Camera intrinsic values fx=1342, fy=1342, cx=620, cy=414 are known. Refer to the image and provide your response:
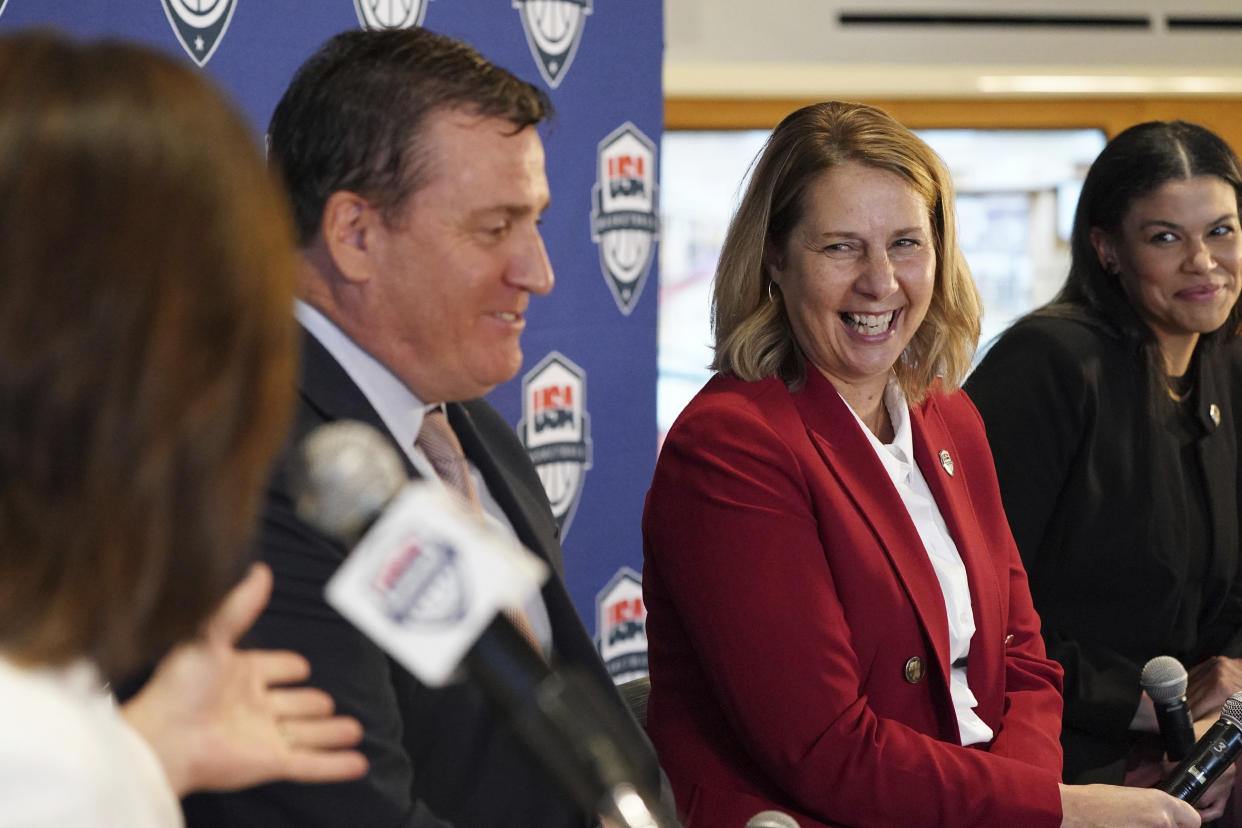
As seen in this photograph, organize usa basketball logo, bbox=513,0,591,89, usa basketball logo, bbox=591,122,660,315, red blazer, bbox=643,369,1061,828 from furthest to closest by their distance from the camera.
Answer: usa basketball logo, bbox=591,122,660,315
usa basketball logo, bbox=513,0,591,89
red blazer, bbox=643,369,1061,828

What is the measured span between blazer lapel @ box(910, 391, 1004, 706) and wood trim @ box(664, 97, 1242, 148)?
364 centimetres

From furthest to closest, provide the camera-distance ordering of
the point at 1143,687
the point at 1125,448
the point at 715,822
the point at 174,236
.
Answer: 1. the point at 1125,448
2. the point at 1143,687
3. the point at 715,822
4. the point at 174,236

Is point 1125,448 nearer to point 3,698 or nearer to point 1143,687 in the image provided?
point 1143,687

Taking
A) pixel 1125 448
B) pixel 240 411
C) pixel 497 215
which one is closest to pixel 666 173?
pixel 1125 448

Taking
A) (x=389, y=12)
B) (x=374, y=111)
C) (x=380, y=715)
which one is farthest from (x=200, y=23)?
(x=380, y=715)

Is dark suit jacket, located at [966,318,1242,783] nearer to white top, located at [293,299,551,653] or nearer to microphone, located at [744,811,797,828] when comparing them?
white top, located at [293,299,551,653]

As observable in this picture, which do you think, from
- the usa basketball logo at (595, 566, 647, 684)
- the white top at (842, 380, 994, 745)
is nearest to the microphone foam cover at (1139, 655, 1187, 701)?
the white top at (842, 380, 994, 745)

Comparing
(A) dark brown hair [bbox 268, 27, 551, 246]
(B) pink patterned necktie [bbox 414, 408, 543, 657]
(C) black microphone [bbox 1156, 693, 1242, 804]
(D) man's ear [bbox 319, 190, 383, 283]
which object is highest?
(A) dark brown hair [bbox 268, 27, 551, 246]

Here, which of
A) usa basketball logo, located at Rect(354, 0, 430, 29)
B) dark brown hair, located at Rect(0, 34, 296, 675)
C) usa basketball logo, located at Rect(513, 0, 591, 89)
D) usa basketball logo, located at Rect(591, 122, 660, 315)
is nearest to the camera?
dark brown hair, located at Rect(0, 34, 296, 675)

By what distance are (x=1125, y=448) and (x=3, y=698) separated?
83.7 inches

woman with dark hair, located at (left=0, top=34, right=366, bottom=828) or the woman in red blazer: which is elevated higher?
woman with dark hair, located at (left=0, top=34, right=366, bottom=828)

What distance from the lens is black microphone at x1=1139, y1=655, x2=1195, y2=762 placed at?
2.15 metres

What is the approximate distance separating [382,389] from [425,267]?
13cm

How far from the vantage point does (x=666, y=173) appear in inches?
224
